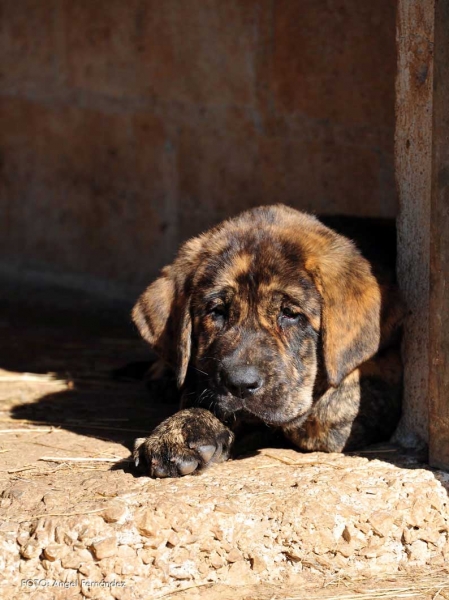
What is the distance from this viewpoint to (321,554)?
4.48 m

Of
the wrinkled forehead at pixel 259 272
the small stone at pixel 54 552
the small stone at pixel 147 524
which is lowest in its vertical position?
the small stone at pixel 54 552

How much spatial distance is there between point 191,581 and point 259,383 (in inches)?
36.0

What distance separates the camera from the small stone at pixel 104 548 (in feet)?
Result: 13.8

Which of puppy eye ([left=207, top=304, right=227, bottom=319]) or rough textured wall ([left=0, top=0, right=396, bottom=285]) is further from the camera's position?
rough textured wall ([left=0, top=0, right=396, bottom=285])

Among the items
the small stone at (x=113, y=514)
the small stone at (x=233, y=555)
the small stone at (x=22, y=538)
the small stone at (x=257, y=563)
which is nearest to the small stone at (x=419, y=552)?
the small stone at (x=257, y=563)

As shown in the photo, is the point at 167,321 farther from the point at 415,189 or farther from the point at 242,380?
the point at 415,189

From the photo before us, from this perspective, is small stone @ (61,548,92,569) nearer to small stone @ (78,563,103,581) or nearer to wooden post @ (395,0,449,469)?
small stone @ (78,563,103,581)

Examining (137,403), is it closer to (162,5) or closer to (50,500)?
(50,500)

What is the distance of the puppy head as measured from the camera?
15.8 feet

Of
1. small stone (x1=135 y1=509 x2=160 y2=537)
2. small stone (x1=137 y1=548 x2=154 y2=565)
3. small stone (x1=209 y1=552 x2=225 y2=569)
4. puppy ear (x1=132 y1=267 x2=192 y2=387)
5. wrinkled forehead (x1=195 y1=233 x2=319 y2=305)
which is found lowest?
small stone (x1=209 y1=552 x2=225 y2=569)

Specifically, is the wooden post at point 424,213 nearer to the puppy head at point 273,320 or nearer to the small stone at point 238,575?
the puppy head at point 273,320

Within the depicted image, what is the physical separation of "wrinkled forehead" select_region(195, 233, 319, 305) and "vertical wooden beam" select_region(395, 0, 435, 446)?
52cm

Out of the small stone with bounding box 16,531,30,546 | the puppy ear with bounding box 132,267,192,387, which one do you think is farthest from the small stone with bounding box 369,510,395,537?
the small stone with bounding box 16,531,30,546

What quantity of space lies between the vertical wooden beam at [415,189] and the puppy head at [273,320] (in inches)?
9.4
